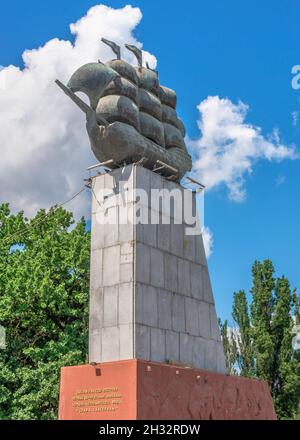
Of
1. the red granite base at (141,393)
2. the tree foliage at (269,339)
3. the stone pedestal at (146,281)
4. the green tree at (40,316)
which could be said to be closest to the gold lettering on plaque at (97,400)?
the red granite base at (141,393)

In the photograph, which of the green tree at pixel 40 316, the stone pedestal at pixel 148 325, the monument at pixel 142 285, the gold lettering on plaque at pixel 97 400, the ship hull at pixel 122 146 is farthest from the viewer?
the green tree at pixel 40 316

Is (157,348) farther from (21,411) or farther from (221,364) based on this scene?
(21,411)

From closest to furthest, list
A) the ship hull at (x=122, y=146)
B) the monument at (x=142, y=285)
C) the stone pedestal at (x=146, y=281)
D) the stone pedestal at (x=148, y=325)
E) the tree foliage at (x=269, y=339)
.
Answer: the stone pedestal at (x=148, y=325), the monument at (x=142, y=285), the stone pedestal at (x=146, y=281), the ship hull at (x=122, y=146), the tree foliage at (x=269, y=339)

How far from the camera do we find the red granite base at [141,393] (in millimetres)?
10797

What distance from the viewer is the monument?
11.3 metres

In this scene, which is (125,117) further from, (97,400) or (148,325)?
(97,400)

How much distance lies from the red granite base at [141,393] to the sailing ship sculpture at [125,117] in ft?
15.2

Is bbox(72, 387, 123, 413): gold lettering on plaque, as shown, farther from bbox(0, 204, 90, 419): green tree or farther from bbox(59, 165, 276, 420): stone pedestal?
bbox(0, 204, 90, 419): green tree

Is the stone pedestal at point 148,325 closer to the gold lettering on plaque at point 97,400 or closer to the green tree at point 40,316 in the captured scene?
the gold lettering on plaque at point 97,400

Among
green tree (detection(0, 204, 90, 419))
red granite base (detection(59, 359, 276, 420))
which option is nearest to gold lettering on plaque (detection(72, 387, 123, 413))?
red granite base (detection(59, 359, 276, 420))

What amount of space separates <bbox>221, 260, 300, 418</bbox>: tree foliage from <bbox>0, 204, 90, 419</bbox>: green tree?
8.12 meters

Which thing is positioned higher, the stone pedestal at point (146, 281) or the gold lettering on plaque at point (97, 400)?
the stone pedestal at point (146, 281)
